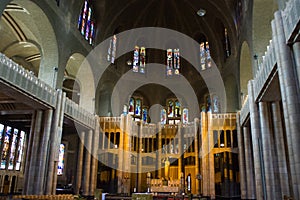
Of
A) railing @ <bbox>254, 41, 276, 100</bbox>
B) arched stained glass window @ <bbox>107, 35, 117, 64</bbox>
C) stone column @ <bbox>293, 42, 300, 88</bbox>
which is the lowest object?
stone column @ <bbox>293, 42, 300, 88</bbox>

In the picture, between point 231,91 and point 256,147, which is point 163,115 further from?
point 256,147

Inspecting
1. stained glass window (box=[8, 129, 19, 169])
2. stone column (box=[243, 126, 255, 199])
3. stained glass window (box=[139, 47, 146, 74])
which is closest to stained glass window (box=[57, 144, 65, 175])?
stained glass window (box=[8, 129, 19, 169])

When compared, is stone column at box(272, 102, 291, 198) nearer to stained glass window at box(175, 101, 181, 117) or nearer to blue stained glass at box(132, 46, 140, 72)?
stained glass window at box(175, 101, 181, 117)

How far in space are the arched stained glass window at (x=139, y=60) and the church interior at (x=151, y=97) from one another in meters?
0.14

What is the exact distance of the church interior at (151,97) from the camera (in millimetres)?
16416

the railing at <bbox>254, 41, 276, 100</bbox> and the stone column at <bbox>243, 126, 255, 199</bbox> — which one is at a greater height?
the railing at <bbox>254, 41, 276, 100</bbox>

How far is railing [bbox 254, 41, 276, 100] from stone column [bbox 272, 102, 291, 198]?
1.48m

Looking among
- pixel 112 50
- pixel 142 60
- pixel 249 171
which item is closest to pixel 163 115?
pixel 142 60

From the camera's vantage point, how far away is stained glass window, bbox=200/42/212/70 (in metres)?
34.3

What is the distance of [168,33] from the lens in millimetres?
38312

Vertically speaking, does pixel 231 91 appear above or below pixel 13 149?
above

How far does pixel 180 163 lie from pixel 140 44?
17288 mm

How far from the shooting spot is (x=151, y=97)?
124ft

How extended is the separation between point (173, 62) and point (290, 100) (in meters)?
27.4
